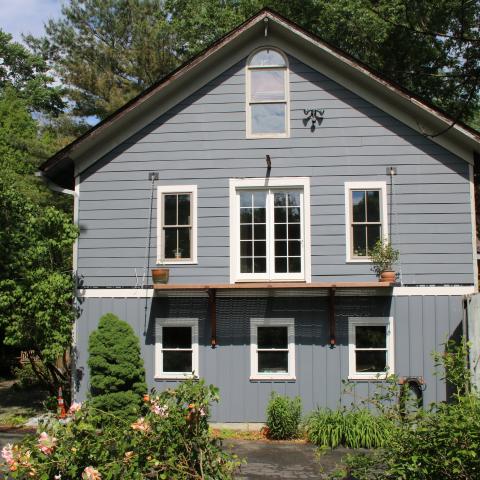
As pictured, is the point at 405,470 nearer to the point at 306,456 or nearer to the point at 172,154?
the point at 306,456

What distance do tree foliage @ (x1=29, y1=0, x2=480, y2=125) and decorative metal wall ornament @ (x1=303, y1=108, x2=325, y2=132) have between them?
5.42 metres

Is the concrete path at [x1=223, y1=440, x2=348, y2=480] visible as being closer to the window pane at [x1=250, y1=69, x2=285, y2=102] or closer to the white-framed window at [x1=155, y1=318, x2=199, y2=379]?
the white-framed window at [x1=155, y1=318, x2=199, y2=379]

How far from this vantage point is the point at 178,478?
5320 millimetres

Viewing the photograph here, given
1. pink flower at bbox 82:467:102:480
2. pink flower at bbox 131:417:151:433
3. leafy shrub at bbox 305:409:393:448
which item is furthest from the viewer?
leafy shrub at bbox 305:409:393:448

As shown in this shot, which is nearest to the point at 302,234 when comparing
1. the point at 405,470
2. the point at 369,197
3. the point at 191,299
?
the point at 369,197

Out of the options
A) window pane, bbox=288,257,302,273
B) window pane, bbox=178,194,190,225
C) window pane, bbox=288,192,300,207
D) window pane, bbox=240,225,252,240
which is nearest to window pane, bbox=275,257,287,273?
window pane, bbox=288,257,302,273

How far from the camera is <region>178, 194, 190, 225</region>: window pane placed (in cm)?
1327

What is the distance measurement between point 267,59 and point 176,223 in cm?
410

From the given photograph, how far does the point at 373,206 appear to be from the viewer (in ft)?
42.3

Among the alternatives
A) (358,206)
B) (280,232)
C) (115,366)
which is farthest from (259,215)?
(115,366)

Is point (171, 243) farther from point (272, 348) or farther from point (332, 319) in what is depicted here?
point (332, 319)

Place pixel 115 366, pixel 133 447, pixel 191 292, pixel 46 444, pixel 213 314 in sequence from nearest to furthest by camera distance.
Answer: pixel 46 444 → pixel 133 447 → pixel 115 366 → pixel 213 314 → pixel 191 292

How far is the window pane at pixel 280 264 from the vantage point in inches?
509

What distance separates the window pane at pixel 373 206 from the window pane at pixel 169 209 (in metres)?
4.19
